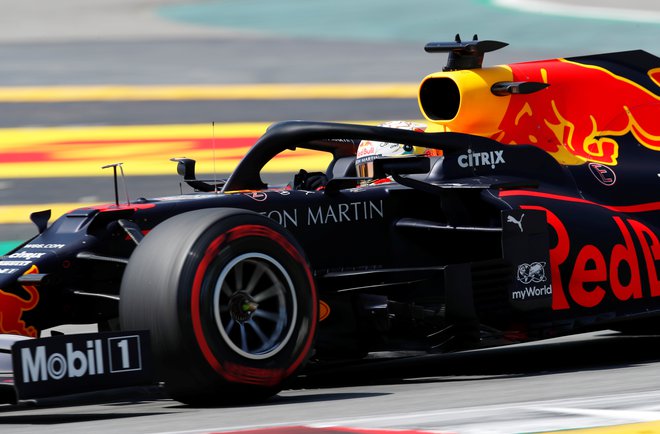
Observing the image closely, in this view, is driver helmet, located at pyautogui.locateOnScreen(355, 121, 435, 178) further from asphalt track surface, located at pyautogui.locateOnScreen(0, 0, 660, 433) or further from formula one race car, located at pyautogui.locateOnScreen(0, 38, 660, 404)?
asphalt track surface, located at pyautogui.locateOnScreen(0, 0, 660, 433)

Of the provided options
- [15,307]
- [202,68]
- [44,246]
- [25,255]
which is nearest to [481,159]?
[44,246]

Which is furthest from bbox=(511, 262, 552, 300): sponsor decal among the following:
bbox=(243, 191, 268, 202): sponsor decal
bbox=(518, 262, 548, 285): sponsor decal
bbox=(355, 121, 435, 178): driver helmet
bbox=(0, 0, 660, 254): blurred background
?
bbox=(0, 0, 660, 254): blurred background

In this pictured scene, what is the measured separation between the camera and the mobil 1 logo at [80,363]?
16.8 ft

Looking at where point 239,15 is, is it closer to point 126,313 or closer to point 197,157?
point 197,157

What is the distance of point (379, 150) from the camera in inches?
309

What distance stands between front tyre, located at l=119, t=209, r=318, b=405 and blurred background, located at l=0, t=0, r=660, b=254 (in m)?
6.12

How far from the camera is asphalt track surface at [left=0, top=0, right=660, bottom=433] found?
527 cm

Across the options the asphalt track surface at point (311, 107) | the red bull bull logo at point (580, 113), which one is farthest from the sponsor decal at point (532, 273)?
the red bull bull logo at point (580, 113)

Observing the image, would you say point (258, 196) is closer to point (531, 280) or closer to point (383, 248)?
point (383, 248)

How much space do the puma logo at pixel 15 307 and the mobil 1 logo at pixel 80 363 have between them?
3.22 feet

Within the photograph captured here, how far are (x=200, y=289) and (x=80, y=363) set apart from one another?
60 cm

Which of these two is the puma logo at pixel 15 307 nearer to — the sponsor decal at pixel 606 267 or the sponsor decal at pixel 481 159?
the sponsor decal at pixel 481 159

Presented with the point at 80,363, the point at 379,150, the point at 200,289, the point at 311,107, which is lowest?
the point at 80,363

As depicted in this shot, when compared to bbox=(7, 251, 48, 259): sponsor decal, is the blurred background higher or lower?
higher
